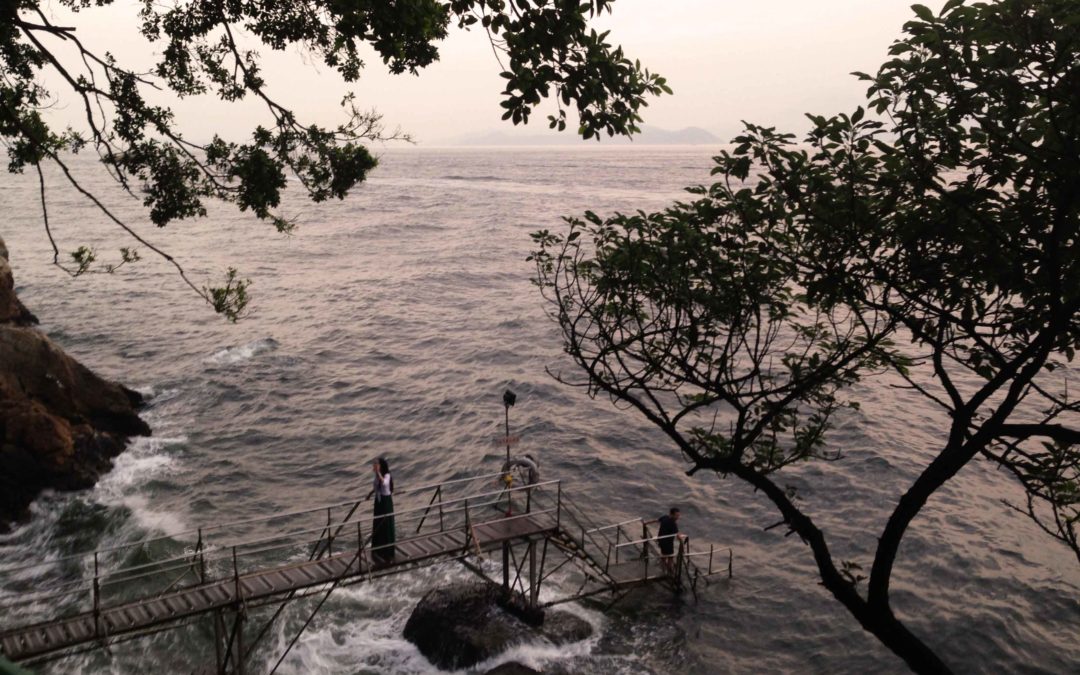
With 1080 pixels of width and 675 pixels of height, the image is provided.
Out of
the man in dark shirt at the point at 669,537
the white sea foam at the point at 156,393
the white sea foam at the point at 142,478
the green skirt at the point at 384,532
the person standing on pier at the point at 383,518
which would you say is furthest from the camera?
the white sea foam at the point at 156,393

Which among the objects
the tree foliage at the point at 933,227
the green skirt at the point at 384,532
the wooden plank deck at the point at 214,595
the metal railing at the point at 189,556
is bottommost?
the metal railing at the point at 189,556

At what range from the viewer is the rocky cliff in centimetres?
2414

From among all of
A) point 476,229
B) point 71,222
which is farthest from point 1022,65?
point 71,222

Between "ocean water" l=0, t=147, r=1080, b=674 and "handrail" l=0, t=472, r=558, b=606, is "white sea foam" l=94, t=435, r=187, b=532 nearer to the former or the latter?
"ocean water" l=0, t=147, r=1080, b=674

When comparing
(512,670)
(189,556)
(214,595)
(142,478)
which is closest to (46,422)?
(142,478)

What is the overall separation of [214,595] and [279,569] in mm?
1194

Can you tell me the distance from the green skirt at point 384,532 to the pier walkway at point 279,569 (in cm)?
24

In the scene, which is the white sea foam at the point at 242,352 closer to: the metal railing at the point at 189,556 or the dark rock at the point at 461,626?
the metal railing at the point at 189,556

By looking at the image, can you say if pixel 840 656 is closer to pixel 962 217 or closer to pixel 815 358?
pixel 815 358

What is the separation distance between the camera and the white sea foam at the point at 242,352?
4094 centimetres

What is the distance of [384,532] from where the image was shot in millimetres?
16766

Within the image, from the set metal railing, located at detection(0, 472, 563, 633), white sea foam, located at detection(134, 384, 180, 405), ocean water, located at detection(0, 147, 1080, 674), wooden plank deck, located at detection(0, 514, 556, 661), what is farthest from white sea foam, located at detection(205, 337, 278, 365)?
wooden plank deck, located at detection(0, 514, 556, 661)

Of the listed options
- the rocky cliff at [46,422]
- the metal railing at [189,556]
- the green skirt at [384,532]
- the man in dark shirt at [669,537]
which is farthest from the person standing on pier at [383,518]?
the rocky cliff at [46,422]

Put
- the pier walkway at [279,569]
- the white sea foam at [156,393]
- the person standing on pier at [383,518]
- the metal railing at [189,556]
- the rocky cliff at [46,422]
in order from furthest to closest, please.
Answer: the white sea foam at [156,393] < the rocky cliff at [46,422] < the metal railing at [189,556] < the person standing on pier at [383,518] < the pier walkway at [279,569]
